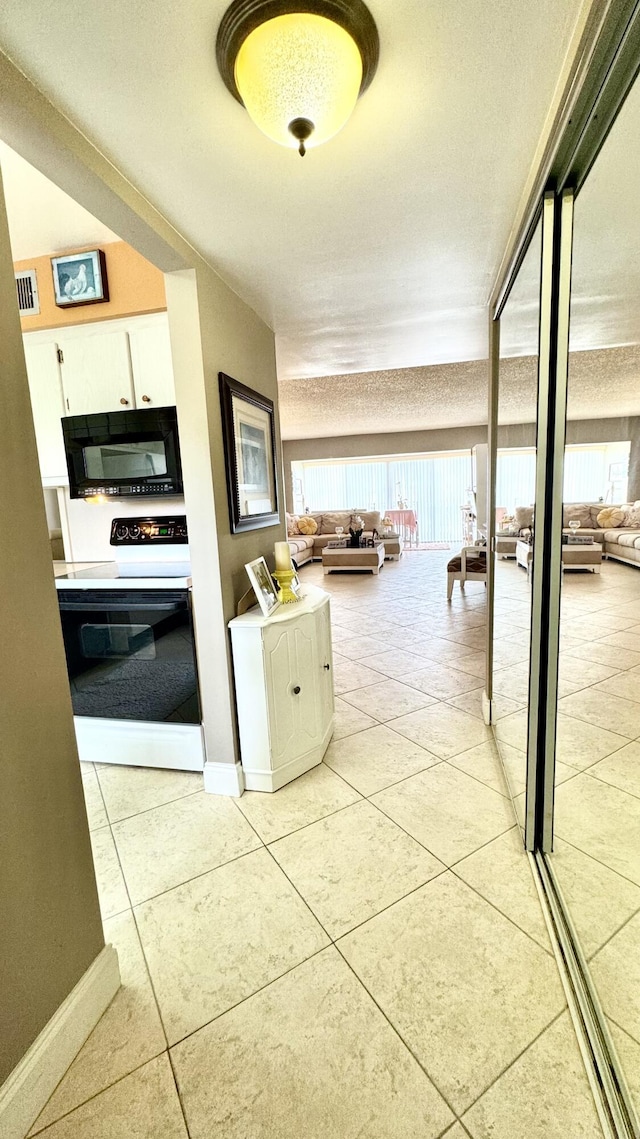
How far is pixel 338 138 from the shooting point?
122 cm

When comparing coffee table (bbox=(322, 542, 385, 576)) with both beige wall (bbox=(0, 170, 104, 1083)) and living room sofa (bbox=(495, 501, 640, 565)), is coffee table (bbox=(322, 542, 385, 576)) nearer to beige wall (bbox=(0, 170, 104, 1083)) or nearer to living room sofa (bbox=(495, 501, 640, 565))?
living room sofa (bbox=(495, 501, 640, 565))

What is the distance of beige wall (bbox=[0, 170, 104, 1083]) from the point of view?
3.22ft

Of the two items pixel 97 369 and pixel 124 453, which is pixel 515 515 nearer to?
pixel 124 453

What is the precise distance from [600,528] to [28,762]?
1915 millimetres

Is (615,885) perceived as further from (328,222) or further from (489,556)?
(328,222)

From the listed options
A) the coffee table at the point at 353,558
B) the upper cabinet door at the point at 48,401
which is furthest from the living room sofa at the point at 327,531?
the upper cabinet door at the point at 48,401

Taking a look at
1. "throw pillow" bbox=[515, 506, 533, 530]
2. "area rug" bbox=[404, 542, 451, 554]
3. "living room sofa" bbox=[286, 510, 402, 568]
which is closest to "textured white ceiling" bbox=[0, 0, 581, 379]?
"throw pillow" bbox=[515, 506, 533, 530]

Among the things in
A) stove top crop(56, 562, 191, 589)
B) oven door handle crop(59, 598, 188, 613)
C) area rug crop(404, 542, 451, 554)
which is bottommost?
area rug crop(404, 542, 451, 554)

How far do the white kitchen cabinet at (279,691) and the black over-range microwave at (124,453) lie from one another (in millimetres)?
792

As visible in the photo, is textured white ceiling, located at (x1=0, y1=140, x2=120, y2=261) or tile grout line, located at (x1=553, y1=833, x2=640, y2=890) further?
textured white ceiling, located at (x1=0, y1=140, x2=120, y2=261)

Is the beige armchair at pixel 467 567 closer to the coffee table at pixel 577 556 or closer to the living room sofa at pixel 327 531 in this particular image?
the living room sofa at pixel 327 531

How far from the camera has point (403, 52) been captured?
1.00 m

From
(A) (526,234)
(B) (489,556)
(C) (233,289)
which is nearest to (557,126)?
(A) (526,234)

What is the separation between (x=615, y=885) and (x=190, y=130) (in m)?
2.23
